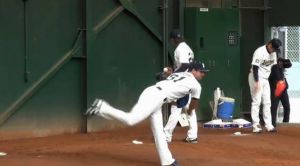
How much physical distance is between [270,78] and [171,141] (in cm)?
391

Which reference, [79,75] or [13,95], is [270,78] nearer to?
[79,75]

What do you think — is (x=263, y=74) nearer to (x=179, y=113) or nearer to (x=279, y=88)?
(x=279, y=88)

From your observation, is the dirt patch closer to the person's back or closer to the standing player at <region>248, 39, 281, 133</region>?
the standing player at <region>248, 39, 281, 133</region>

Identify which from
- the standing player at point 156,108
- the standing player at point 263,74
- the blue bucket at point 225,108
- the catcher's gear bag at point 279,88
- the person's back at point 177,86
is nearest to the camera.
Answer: the standing player at point 156,108

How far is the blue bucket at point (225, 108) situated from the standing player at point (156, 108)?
21.4ft

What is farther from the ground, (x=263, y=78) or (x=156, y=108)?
(x=263, y=78)

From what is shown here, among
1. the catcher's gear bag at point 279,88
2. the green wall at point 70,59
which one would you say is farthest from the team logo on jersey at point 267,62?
the green wall at point 70,59

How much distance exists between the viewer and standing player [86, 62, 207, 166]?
816 centimetres

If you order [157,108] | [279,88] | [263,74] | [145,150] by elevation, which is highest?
[263,74]

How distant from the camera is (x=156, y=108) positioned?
8.48 metres

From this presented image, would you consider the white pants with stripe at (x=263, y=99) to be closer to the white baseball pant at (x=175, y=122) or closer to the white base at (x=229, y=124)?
the white base at (x=229, y=124)

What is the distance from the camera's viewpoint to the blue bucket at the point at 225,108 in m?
15.5

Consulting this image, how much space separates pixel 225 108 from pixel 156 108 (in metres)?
7.27

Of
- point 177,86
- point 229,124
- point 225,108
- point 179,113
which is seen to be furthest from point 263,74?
point 177,86
